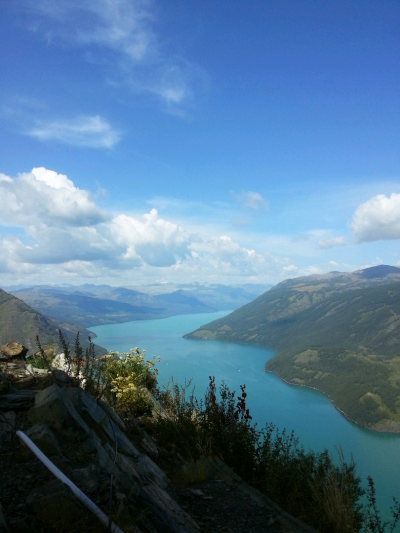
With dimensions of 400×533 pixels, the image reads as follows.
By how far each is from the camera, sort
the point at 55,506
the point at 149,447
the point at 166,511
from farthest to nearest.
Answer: the point at 149,447
the point at 166,511
the point at 55,506

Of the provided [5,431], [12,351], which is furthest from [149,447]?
[12,351]

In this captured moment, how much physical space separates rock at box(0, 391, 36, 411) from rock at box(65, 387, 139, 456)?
54cm

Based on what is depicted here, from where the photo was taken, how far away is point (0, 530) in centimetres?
266

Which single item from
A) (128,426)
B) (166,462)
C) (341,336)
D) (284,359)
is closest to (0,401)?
(128,426)

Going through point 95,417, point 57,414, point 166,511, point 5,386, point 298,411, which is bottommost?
point 298,411

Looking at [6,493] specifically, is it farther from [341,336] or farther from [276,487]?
[341,336]

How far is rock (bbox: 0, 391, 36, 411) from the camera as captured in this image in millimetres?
5098

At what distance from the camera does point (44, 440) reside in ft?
13.7

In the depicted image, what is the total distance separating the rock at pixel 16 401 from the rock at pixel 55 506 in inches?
93.1

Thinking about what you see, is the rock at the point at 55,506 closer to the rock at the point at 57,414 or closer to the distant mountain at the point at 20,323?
the rock at the point at 57,414

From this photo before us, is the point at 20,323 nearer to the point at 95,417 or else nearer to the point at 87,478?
the point at 95,417

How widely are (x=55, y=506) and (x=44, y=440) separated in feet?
4.57

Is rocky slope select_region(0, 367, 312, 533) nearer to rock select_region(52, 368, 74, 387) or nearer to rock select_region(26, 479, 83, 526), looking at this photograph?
rock select_region(26, 479, 83, 526)

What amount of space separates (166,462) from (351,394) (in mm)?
123386
